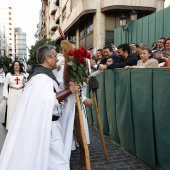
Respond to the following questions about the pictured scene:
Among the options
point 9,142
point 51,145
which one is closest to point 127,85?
point 51,145

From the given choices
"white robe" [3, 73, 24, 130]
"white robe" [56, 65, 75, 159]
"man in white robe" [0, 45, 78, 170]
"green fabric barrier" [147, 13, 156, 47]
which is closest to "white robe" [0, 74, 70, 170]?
"man in white robe" [0, 45, 78, 170]

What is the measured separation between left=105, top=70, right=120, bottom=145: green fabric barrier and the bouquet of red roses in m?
2.05

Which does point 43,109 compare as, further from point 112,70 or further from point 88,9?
point 88,9

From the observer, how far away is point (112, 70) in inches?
222

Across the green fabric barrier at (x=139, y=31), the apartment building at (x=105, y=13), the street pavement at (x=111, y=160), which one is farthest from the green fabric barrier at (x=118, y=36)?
the street pavement at (x=111, y=160)

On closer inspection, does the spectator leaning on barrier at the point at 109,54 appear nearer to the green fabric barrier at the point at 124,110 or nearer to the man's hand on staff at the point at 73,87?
the green fabric barrier at the point at 124,110

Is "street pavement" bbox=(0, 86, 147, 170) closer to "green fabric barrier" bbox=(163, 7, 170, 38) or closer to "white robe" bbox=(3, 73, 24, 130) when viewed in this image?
"white robe" bbox=(3, 73, 24, 130)

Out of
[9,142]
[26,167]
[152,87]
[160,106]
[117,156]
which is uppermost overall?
[152,87]

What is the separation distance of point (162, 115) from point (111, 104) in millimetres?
2176

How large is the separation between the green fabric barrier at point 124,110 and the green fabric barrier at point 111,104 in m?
0.25

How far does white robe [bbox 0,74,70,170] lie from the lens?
3182 mm

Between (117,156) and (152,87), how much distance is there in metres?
1.80

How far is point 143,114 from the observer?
4355 mm

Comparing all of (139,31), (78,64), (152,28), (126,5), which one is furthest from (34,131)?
(126,5)
